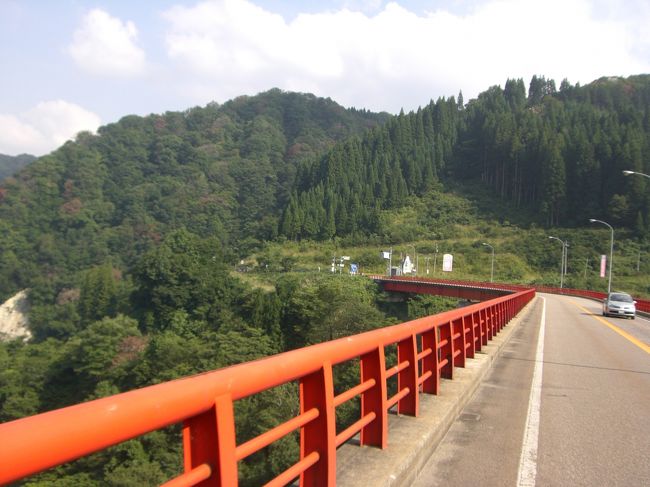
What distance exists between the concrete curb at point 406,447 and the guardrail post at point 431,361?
15 cm

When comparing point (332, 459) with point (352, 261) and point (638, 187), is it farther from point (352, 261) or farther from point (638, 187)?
point (638, 187)

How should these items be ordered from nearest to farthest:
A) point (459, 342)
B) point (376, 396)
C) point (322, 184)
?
point (376, 396), point (459, 342), point (322, 184)

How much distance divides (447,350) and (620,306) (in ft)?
88.5

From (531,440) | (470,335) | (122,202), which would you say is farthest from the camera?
(122,202)

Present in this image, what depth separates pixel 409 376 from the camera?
5820 mm

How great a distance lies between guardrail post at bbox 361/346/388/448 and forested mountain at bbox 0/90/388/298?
117 metres

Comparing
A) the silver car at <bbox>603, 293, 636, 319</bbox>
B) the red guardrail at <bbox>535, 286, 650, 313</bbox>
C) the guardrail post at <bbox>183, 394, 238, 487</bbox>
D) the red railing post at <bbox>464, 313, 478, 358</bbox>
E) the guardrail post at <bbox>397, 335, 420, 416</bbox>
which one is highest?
the guardrail post at <bbox>183, 394, 238, 487</bbox>

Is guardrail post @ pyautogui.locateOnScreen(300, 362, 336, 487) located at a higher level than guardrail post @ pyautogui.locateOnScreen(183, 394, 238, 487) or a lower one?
lower

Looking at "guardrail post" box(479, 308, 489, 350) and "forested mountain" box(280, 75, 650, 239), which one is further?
"forested mountain" box(280, 75, 650, 239)

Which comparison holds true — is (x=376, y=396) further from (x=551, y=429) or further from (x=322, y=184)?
(x=322, y=184)

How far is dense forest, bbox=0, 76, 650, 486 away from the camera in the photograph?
45.9 m

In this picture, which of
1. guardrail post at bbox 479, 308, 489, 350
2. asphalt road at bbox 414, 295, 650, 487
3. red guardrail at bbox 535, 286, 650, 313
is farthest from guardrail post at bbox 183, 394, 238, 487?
red guardrail at bbox 535, 286, 650, 313

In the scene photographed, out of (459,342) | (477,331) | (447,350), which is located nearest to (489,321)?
(477,331)

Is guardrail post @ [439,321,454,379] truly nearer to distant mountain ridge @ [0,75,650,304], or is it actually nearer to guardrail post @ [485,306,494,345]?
guardrail post @ [485,306,494,345]
